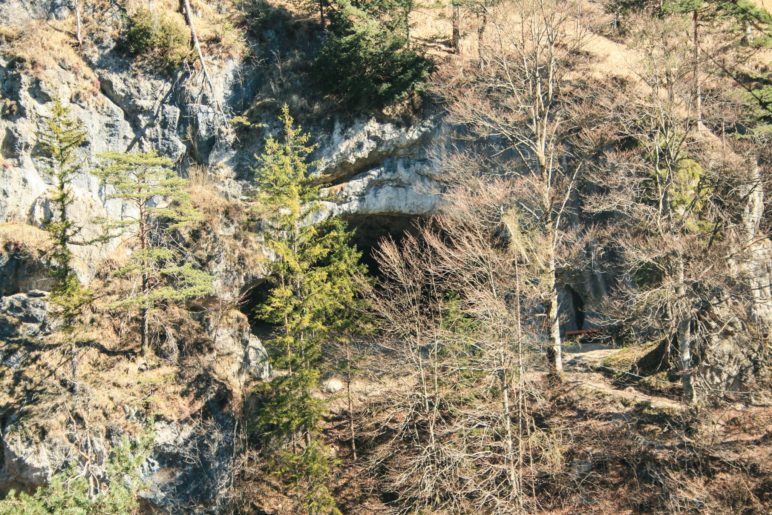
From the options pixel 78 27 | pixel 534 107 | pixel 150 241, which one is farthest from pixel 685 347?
pixel 78 27

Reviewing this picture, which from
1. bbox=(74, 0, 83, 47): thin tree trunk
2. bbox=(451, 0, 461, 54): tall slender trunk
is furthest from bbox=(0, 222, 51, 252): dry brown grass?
bbox=(451, 0, 461, 54): tall slender trunk

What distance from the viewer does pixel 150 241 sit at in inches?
734

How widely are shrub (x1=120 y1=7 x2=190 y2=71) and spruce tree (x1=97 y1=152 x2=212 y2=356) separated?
567 cm

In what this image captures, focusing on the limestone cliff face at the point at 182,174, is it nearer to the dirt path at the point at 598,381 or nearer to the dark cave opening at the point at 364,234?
the dark cave opening at the point at 364,234

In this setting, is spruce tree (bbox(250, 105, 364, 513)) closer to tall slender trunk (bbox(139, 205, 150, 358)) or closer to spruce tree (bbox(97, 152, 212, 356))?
spruce tree (bbox(97, 152, 212, 356))

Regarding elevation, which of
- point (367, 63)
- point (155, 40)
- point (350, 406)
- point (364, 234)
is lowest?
point (350, 406)

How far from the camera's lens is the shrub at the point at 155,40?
2208 centimetres

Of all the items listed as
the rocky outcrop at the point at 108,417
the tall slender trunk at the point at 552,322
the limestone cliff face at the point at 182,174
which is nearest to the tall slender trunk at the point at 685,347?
the tall slender trunk at the point at 552,322

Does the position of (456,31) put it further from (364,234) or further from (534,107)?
(364,234)

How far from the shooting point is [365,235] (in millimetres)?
24359

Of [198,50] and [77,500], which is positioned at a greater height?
[198,50]

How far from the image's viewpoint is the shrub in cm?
2208

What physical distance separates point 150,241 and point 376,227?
832 cm

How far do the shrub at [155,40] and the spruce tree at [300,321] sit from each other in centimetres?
639
